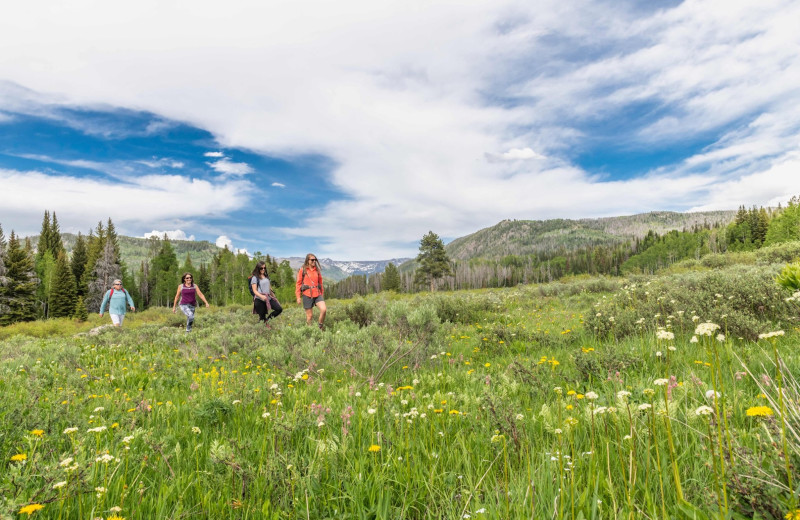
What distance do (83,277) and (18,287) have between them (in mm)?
22626

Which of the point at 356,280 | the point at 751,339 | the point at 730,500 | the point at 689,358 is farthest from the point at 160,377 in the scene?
the point at 356,280

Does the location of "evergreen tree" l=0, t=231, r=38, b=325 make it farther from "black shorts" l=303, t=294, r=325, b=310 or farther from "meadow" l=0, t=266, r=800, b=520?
"meadow" l=0, t=266, r=800, b=520

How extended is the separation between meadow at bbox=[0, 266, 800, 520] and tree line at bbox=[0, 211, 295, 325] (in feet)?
157

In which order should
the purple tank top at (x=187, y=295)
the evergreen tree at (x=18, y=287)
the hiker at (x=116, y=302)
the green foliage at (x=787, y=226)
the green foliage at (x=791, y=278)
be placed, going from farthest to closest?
the green foliage at (x=787, y=226)
the evergreen tree at (x=18, y=287)
the hiker at (x=116, y=302)
the purple tank top at (x=187, y=295)
the green foliage at (x=791, y=278)

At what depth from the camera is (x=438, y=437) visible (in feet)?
9.94

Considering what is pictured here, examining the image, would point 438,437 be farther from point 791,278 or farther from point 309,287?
point 309,287

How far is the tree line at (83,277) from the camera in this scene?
4956cm

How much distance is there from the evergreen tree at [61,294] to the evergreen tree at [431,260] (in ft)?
192

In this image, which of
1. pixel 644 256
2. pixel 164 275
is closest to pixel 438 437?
pixel 164 275

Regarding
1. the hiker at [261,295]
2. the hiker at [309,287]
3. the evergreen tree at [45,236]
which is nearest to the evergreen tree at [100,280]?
the evergreen tree at [45,236]

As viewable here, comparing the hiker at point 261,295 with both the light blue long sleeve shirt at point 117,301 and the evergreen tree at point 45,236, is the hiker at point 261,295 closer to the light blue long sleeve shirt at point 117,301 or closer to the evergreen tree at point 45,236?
the light blue long sleeve shirt at point 117,301

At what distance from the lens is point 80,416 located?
3.72 m

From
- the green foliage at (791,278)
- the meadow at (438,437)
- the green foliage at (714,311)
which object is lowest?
the meadow at (438,437)

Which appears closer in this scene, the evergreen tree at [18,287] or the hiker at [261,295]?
the hiker at [261,295]
